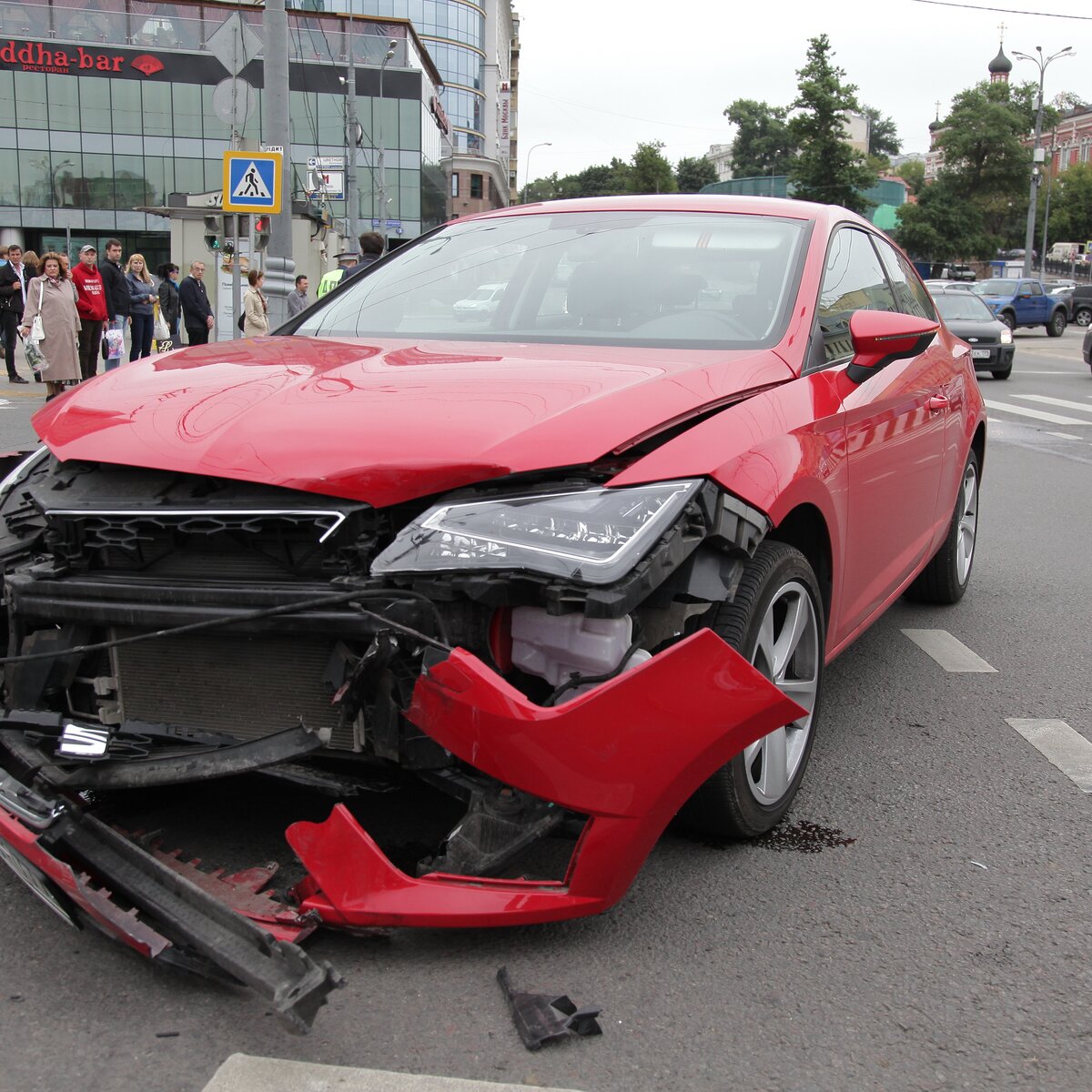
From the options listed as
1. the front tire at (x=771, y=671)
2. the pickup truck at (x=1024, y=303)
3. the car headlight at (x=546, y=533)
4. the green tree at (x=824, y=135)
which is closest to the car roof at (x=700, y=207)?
the front tire at (x=771, y=671)

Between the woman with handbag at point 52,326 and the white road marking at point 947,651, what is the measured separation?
999cm

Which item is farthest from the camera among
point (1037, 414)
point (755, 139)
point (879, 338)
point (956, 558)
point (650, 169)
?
point (755, 139)

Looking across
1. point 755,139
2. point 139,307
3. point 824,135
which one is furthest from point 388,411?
point 755,139

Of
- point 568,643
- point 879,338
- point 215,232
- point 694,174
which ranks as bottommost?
point 568,643

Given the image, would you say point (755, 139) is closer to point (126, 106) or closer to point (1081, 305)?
point (126, 106)

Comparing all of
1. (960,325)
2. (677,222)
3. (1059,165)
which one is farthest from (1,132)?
(1059,165)

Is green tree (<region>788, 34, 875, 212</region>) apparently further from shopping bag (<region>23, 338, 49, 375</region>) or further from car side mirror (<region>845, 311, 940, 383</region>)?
car side mirror (<region>845, 311, 940, 383</region>)

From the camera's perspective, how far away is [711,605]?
2.68 metres

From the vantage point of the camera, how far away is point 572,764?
2.30 meters

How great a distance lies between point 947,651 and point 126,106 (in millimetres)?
55006

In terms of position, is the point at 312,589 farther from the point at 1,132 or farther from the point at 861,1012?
the point at 1,132

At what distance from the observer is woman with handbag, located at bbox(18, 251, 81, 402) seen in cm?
1247

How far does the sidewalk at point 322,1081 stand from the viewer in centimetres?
209

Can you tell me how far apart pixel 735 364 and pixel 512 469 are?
2.95ft
